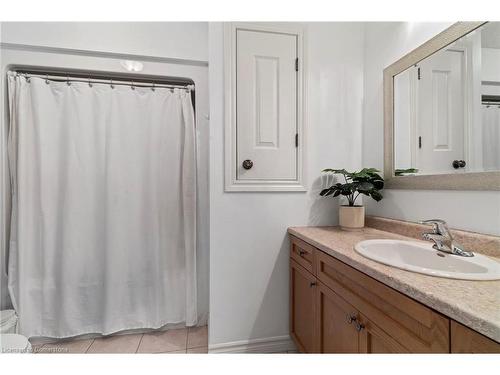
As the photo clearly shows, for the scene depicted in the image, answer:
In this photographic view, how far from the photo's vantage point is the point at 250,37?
135 centimetres

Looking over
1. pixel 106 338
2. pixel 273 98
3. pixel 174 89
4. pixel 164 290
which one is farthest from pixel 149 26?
pixel 106 338

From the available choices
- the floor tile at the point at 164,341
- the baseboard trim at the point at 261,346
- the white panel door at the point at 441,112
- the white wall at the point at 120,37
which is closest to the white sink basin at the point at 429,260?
the white panel door at the point at 441,112

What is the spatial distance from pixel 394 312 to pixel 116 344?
1837mm

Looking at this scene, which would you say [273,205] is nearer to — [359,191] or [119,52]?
[359,191]

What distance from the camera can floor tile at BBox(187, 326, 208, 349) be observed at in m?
1.52

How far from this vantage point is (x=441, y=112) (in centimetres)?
101

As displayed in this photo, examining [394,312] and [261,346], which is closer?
[394,312]

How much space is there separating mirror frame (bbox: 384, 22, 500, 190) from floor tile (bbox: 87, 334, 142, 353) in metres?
2.04

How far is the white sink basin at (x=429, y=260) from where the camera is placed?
594 mm

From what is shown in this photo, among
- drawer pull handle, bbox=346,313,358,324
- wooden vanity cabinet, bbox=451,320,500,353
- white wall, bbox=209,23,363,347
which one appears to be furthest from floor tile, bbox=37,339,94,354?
wooden vanity cabinet, bbox=451,320,500,353

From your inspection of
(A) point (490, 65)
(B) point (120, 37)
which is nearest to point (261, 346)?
(A) point (490, 65)

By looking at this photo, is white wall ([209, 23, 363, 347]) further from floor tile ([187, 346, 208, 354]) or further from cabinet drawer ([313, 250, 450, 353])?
cabinet drawer ([313, 250, 450, 353])

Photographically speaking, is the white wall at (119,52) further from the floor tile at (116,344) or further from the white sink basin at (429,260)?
the white sink basin at (429,260)
